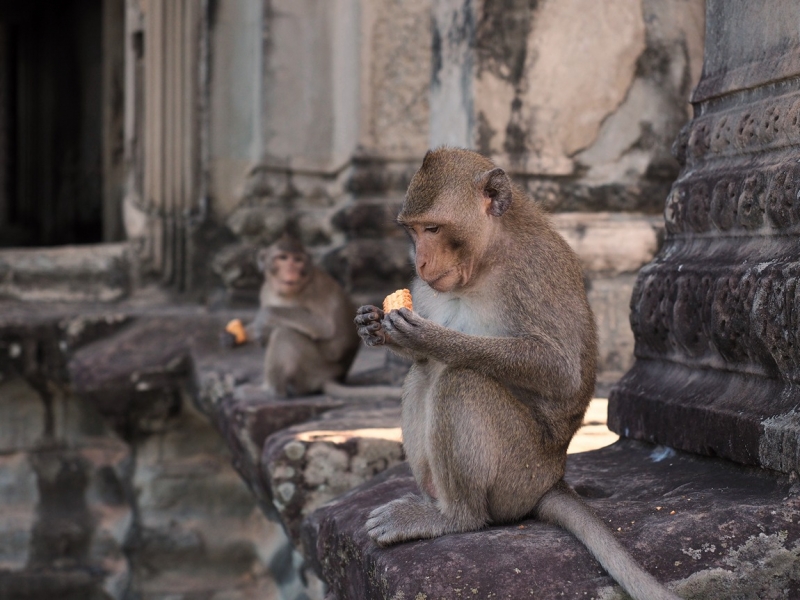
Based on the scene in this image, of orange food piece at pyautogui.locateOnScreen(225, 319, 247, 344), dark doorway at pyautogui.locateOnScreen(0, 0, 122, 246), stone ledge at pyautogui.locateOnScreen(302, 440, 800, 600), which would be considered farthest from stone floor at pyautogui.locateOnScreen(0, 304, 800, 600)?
dark doorway at pyautogui.locateOnScreen(0, 0, 122, 246)

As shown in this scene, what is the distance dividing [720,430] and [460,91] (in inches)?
87.5

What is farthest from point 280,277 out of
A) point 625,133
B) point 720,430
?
point 720,430

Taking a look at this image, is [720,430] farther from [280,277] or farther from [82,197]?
[82,197]

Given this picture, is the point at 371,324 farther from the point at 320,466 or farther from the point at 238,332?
the point at 238,332

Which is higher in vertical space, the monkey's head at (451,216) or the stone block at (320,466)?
the monkey's head at (451,216)

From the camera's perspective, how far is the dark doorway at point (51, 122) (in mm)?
10039

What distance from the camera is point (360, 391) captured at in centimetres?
444

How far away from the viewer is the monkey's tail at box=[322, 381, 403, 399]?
171 inches

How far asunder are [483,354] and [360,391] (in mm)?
2161

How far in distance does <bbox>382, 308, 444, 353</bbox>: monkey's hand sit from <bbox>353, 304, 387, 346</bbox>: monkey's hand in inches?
0.7

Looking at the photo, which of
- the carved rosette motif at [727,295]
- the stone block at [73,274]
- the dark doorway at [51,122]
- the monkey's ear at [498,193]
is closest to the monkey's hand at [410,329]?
the monkey's ear at [498,193]

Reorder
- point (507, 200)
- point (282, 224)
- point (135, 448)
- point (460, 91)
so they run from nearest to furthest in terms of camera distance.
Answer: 1. point (507, 200)
2. point (460, 91)
3. point (135, 448)
4. point (282, 224)

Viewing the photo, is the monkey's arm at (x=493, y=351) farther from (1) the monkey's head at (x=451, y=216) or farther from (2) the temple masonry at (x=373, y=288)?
(2) the temple masonry at (x=373, y=288)

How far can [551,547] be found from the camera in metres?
2.11
